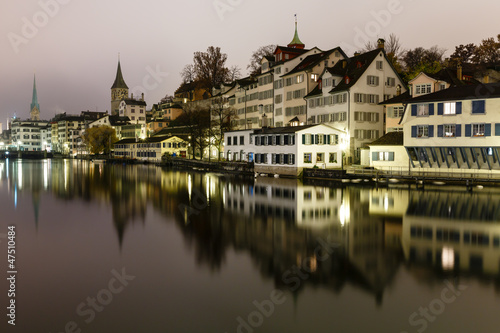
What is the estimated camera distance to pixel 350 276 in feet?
46.9

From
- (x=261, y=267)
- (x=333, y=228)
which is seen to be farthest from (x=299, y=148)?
(x=261, y=267)

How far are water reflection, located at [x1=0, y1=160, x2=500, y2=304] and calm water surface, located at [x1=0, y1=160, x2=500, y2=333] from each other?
75 millimetres

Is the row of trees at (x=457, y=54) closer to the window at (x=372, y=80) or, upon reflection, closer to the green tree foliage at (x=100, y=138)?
the window at (x=372, y=80)

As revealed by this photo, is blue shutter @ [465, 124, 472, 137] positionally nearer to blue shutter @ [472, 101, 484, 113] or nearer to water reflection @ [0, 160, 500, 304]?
blue shutter @ [472, 101, 484, 113]

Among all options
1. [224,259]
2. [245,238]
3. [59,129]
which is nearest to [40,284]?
[224,259]

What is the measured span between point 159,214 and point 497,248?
19.3 meters

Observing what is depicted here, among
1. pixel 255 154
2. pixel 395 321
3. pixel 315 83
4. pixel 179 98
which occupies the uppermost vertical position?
pixel 179 98

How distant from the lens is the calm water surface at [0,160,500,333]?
37.0 feet

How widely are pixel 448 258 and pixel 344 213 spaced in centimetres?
988

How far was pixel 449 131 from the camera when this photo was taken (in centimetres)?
4003

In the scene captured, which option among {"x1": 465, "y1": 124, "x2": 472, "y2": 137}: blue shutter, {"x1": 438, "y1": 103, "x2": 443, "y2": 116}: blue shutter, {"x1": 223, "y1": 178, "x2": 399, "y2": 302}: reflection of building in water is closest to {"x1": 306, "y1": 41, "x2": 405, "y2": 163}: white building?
{"x1": 438, "y1": 103, "x2": 443, "y2": 116}: blue shutter

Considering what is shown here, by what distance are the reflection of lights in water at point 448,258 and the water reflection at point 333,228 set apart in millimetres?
36

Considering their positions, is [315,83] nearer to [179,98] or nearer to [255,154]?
[255,154]

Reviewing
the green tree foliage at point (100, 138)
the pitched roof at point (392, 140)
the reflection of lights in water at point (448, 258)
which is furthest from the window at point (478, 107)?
the green tree foliage at point (100, 138)
